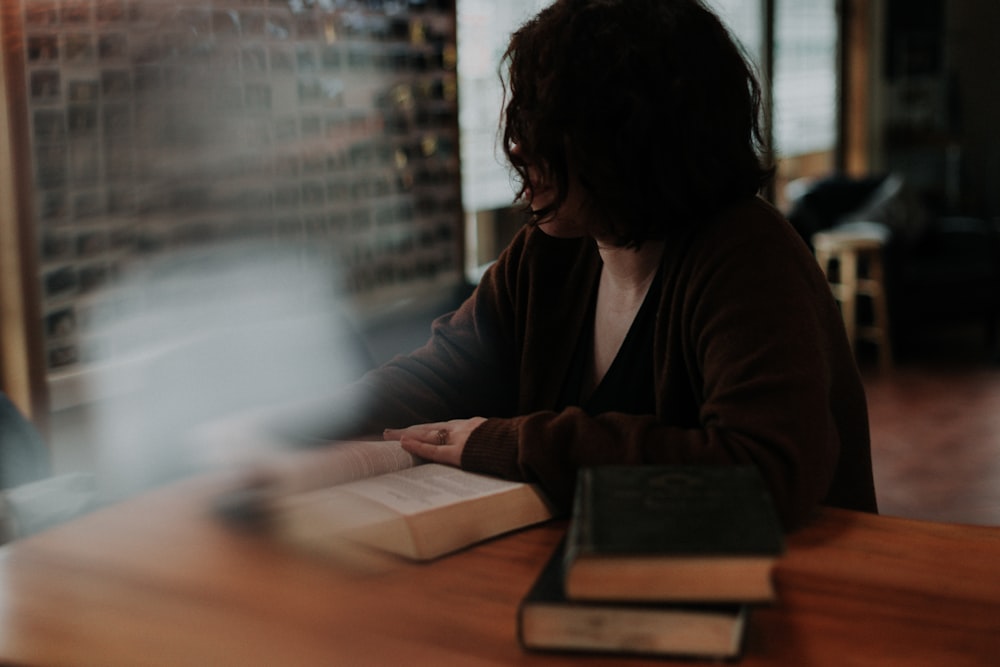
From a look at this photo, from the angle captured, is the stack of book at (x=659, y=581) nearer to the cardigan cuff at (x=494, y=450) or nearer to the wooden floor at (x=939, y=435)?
the cardigan cuff at (x=494, y=450)

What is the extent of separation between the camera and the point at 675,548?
668mm

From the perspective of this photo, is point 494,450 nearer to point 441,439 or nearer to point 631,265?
point 441,439

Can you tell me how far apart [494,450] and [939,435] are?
10.8ft

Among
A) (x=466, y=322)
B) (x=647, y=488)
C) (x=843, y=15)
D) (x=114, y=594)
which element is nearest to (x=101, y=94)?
(x=466, y=322)

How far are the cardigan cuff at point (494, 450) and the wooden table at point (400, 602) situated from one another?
0.07m

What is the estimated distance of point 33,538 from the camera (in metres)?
1.00

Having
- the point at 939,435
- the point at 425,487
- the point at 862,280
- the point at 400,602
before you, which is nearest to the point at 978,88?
the point at 862,280

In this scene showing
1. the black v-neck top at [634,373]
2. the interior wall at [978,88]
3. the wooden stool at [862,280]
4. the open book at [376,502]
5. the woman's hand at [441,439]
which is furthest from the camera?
the interior wall at [978,88]

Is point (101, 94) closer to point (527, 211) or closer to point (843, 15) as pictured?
point (527, 211)

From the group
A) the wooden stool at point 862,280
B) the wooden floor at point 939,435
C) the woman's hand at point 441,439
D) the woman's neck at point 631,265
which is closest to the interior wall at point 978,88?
the wooden floor at point 939,435

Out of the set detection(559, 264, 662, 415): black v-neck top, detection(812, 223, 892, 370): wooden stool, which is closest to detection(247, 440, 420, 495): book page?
detection(559, 264, 662, 415): black v-neck top

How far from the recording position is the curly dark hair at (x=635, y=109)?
1.06 metres

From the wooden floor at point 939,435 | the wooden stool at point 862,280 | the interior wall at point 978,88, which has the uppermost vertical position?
the interior wall at point 978,88

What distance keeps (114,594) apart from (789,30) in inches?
242
